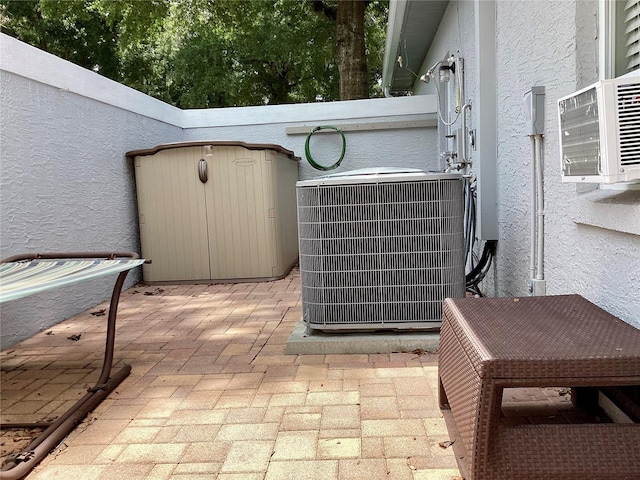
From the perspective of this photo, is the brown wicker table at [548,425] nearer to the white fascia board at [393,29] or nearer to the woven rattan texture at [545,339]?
the woven rattan texture at [545,339]

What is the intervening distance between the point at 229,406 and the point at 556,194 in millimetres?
1903

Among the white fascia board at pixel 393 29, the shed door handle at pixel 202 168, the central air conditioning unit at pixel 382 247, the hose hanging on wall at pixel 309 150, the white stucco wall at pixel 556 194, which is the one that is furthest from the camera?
the hose hanging on wall at pixel 309 150

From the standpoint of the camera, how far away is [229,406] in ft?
8.17

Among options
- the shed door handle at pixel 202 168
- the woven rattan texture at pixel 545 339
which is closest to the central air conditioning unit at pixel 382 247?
the woven rattan texture at pixel 545 339

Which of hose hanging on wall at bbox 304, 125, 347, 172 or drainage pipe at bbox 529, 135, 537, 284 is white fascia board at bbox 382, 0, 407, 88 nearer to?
hose hanging on wall at bbox 304, 125, 347, 172

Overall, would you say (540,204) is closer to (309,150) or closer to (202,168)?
(202,168)

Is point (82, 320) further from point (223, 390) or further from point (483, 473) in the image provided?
point (483, 473)

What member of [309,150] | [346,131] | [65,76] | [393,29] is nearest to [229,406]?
[65,76]

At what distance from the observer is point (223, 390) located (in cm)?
269

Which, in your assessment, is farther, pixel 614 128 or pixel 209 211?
pixel 209 211

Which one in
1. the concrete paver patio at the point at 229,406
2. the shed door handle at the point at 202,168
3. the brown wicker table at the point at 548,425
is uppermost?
the shed door handle at the point at 202,168

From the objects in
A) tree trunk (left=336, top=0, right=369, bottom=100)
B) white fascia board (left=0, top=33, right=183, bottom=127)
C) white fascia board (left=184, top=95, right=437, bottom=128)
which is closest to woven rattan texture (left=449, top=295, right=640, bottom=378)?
white fascia board (left=0, top=33, right=183, bottom=127)

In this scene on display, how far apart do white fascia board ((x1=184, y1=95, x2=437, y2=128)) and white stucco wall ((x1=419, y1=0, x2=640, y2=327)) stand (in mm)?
3484

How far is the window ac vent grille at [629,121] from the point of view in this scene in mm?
1582
